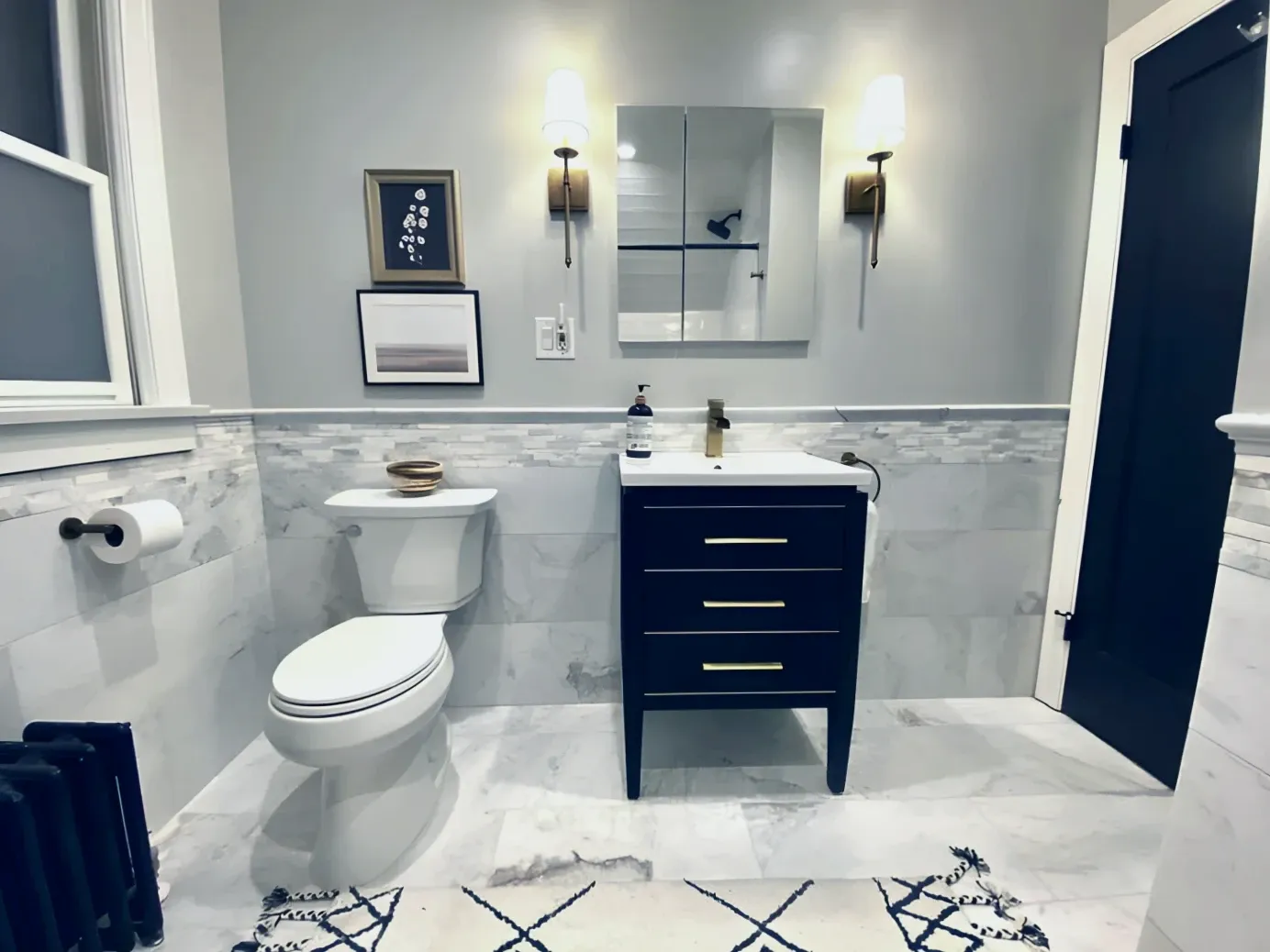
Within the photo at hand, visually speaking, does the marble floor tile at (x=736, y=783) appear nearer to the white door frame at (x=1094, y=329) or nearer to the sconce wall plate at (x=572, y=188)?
the white door frame at (x=1094, y=329)

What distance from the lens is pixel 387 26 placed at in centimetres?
146

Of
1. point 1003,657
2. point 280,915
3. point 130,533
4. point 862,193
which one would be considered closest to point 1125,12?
point 862,193

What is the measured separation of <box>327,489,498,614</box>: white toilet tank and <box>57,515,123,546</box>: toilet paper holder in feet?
1.39

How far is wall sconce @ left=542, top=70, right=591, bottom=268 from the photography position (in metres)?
1.39

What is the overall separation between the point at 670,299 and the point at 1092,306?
125cm

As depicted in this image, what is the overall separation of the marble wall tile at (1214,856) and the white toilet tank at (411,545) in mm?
1529

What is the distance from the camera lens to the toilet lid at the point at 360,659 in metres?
1.04

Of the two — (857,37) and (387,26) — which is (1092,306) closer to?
(857,37)

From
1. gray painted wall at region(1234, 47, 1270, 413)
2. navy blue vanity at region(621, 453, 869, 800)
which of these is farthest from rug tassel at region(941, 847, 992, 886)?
gray painted wall at region(1234, 47, 1270, 413)

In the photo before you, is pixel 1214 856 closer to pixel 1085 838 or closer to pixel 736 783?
pixel 1085 838

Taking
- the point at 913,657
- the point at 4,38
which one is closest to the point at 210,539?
the point at 4,38

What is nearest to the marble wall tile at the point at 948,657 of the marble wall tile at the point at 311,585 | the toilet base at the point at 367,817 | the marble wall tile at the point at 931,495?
the marble wall tile at the point at 931,495

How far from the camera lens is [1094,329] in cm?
155

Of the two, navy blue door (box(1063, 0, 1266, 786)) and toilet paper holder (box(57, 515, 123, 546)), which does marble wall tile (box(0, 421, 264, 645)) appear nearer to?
toilet paper holder (box(57, 515, 123, 546))
